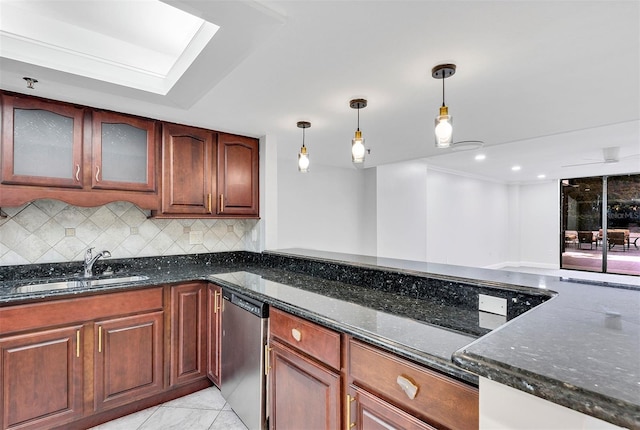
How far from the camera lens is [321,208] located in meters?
4.75

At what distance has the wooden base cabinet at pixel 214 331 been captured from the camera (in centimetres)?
237

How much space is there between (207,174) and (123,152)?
67cm

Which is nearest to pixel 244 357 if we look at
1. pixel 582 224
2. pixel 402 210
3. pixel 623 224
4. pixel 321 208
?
pixel 321 208

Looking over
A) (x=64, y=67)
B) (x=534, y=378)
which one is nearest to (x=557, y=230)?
(x=534, y=378)

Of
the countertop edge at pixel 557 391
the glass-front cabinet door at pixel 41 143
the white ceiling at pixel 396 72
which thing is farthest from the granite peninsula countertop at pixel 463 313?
the white ceiling at pixel 396 72

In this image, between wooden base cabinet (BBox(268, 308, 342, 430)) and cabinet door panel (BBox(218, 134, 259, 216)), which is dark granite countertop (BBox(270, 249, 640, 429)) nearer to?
wooden base cabinet (BBox(268, 308, 342, 430))

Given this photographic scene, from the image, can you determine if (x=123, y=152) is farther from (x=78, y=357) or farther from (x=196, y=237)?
(x=78, y=357)

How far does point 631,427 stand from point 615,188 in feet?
28.9

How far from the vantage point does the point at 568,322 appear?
3.20 ft

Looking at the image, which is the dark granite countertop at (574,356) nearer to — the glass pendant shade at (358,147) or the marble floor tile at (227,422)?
the glass pendant shade at (358,147)

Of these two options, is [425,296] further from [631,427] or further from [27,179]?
[27,179]

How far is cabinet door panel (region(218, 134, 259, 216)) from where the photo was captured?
298 cm

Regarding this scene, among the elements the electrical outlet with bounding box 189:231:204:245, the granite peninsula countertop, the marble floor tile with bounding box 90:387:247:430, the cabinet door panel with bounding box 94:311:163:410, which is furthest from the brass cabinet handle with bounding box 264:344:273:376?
the electrical outlet with bounding box 189:231:204:245

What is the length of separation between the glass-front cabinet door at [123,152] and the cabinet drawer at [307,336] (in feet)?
5.39
